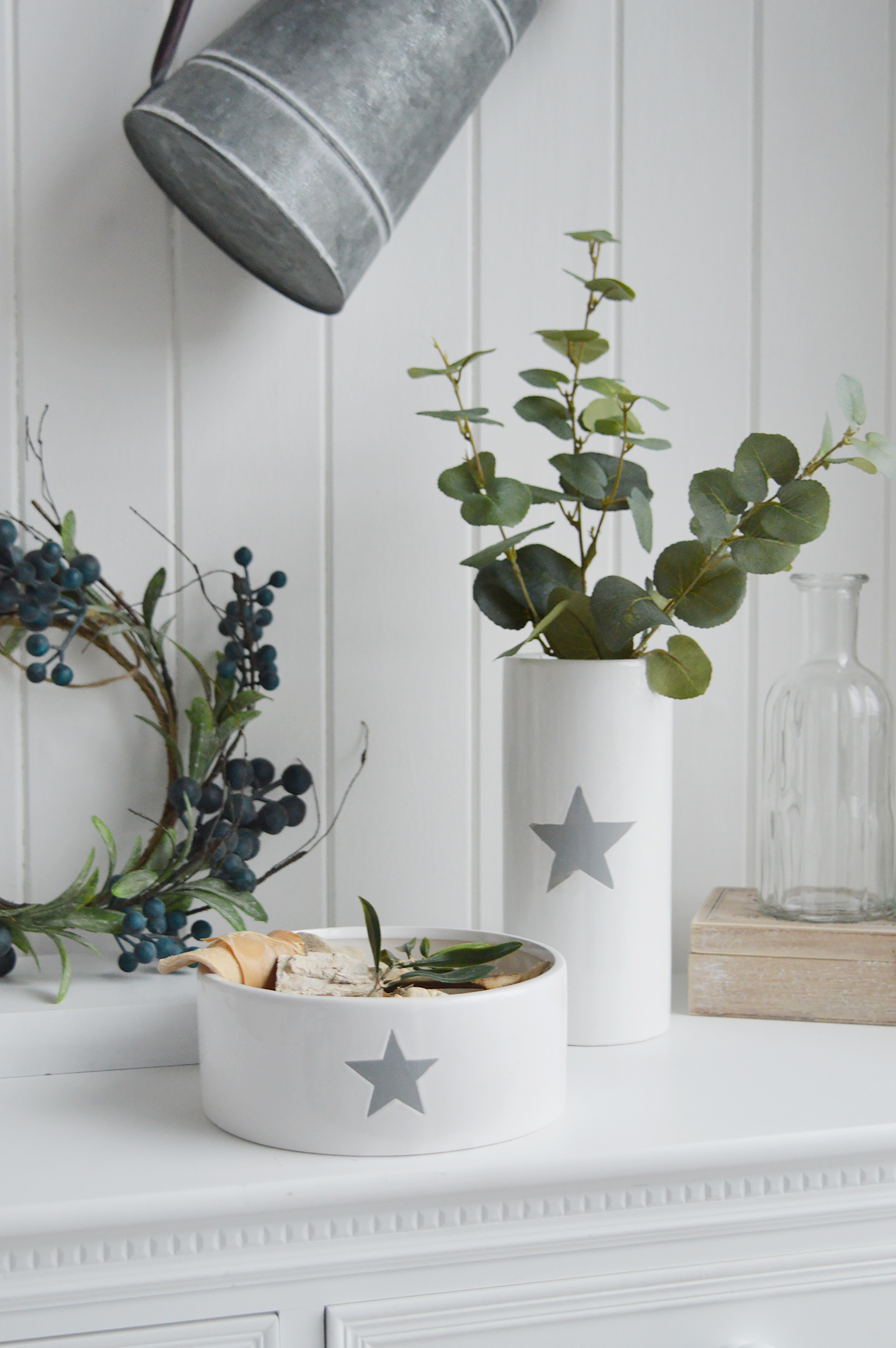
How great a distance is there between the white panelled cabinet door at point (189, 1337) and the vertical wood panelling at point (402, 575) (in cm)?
41

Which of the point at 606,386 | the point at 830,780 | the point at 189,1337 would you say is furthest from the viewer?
the point at 830,780

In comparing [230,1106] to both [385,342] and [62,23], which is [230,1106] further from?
[62,23]

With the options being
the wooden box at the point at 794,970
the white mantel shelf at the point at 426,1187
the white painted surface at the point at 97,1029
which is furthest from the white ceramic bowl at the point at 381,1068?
the wooden box at the point at 794,970

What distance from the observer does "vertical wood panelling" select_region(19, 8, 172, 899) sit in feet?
2.93

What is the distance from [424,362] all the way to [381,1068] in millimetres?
612

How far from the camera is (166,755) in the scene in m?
0.91

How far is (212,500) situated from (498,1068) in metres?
0.54

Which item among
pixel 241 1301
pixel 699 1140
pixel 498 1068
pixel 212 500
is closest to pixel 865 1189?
pixel 699 1140

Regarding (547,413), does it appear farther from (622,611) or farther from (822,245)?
(822,245)

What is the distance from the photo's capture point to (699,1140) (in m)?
0.60

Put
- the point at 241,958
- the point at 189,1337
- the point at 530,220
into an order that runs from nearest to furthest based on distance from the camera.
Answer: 1. the point at 189,1337
2. the point at 241,958
3. the point at 530,220

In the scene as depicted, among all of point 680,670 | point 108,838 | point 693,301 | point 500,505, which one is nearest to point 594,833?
point 680,670

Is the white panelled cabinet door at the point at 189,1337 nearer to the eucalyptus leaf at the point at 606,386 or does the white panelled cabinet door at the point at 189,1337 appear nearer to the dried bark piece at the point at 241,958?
the dried bark piece at the point at 241,958

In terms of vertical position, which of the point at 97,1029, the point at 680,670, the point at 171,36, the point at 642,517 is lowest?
the point at 97,1029
